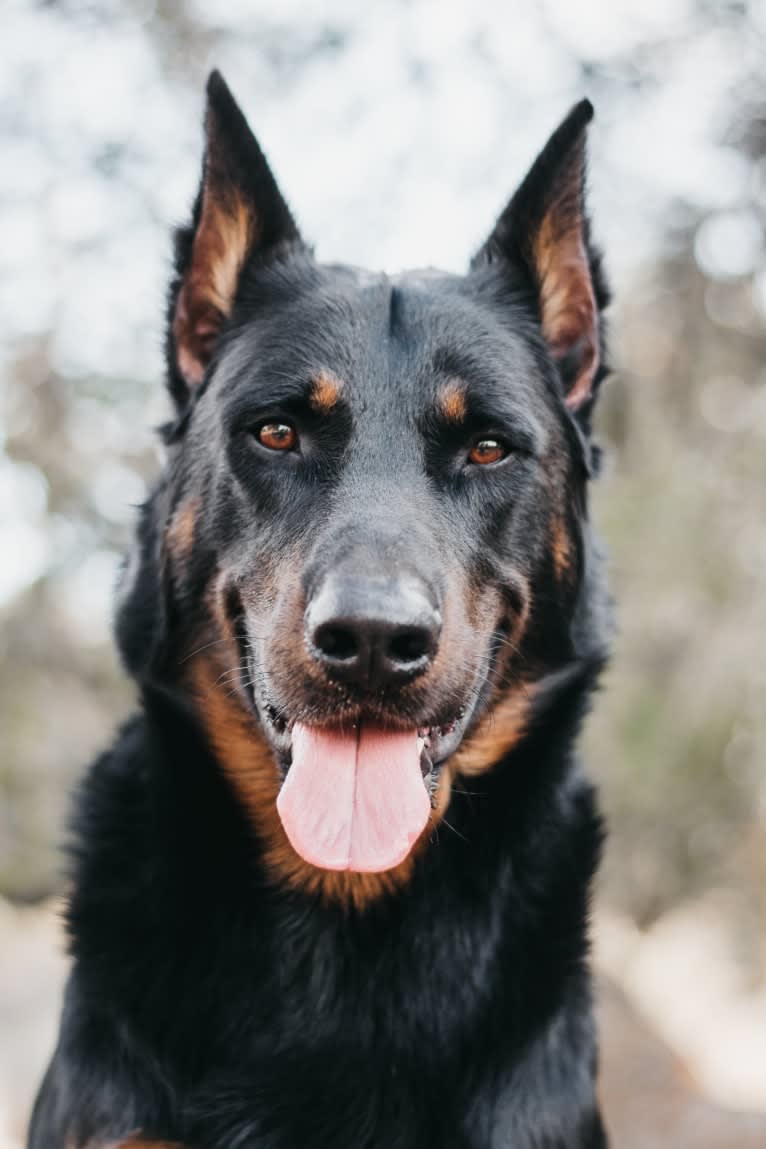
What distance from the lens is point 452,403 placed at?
2.85 meters

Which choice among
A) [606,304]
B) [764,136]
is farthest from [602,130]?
[606,304]

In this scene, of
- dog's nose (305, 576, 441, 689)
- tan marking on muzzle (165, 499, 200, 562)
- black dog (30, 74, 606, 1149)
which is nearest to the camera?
dog's nose (305, 576, 441, 689)

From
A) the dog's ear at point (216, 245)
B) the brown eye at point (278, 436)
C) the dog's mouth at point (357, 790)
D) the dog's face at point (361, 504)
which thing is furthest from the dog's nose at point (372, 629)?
the dog's ear at point (216, 245)

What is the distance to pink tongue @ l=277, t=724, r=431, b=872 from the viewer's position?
95.0 inches

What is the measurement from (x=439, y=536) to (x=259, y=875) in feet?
3.21

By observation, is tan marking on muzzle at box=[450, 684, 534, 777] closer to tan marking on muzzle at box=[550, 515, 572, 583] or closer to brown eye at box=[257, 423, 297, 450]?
tan marking on muzzle at box=[550, 515, 572, 583]

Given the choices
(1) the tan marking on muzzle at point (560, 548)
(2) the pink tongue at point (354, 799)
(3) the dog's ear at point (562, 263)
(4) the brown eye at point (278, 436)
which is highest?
(3) the dog's ear at point (562, 263)

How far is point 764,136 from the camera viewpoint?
8.26 m

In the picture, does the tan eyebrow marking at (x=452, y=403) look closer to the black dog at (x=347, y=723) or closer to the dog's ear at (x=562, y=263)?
the black dog at (x=347, y=723)

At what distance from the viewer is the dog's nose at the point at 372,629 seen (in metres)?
2.29

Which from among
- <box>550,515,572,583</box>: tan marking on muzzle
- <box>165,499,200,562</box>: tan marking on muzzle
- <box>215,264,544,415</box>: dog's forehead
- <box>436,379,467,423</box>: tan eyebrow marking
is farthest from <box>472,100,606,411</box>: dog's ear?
<box>165,499,200,562</box>: tan marking on muzzle

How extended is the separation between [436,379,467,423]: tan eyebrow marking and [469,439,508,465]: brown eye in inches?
3.5

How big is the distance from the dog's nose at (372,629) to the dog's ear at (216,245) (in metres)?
1.09

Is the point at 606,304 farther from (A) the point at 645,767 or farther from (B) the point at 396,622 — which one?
(A) the point at 645,767
